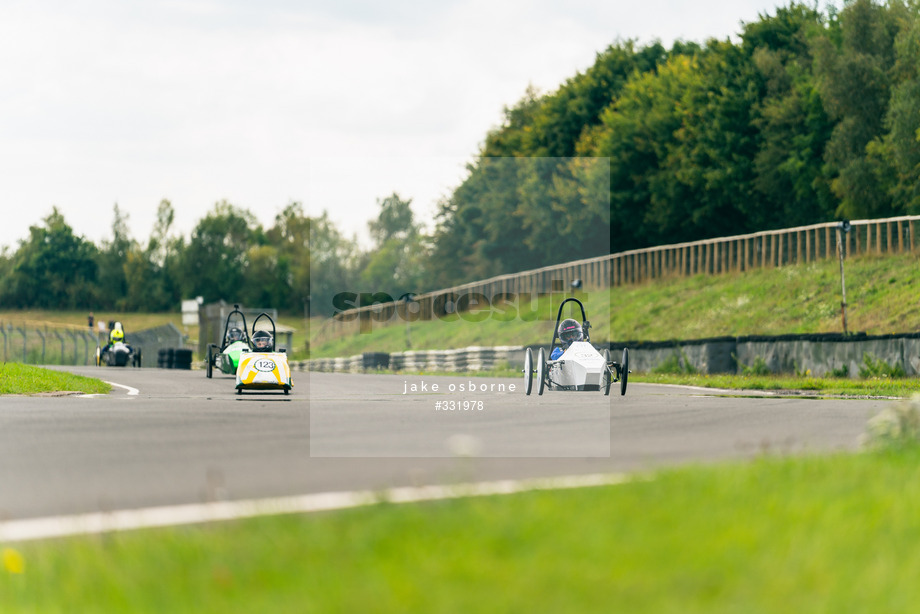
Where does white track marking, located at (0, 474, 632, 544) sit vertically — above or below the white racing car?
below

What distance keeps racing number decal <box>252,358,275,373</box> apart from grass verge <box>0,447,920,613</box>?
15.3 meters

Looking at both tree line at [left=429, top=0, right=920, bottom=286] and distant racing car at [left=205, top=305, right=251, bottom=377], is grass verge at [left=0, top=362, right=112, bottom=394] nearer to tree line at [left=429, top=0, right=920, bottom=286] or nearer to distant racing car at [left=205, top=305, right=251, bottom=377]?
distant racing car at [left=205, top=305, right=251, bottom=377]

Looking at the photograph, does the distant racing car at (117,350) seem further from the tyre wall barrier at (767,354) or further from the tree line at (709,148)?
the tree line at (709,148)

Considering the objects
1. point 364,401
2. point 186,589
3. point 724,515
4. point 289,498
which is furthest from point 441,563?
point 364,401

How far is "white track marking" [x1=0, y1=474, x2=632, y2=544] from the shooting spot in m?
6.77

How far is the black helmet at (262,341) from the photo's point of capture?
74.8ft

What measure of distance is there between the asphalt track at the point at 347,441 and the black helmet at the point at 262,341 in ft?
7.34

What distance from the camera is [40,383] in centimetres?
2461

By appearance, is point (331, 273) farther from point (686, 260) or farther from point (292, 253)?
point (292, 253)

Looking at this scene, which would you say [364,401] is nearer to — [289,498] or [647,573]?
[289,498]

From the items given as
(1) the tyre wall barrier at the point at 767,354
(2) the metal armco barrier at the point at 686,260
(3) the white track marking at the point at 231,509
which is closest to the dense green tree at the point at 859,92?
(2) the metal armco barrier at the point at 686,260

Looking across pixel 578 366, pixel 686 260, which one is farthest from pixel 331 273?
pixel 578 366

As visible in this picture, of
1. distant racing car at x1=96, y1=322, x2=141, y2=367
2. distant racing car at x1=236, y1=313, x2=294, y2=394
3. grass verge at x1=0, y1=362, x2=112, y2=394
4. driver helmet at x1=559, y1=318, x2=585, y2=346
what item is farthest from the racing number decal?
distant racing car at x1=96, y1=322, x2=141, y2=367

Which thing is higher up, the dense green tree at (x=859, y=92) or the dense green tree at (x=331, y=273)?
the dense green tree at (x=859, y=92)
